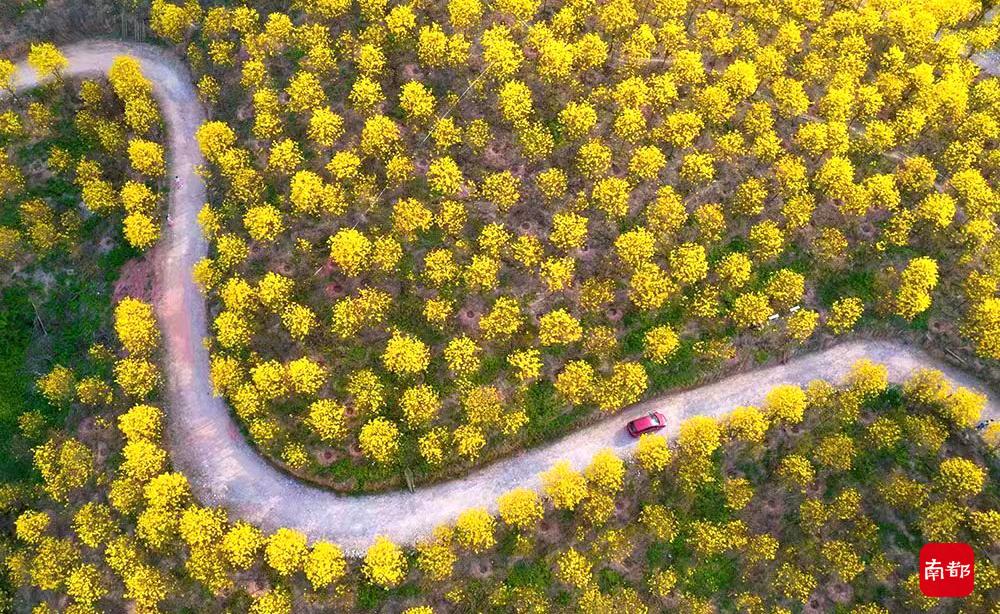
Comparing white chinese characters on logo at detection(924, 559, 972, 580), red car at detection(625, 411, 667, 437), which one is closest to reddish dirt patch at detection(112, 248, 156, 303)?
red car at detection(625, 411, 667, 437)

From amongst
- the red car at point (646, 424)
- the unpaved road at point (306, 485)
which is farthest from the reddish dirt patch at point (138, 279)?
the red car at point (646, 424)

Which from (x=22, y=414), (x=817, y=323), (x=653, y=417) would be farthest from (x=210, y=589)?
(x=817, y=323)

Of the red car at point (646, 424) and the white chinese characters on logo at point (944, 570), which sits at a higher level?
the red car at point (646, 424)

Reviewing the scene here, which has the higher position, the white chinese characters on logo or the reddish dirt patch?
the reddish dirt patch

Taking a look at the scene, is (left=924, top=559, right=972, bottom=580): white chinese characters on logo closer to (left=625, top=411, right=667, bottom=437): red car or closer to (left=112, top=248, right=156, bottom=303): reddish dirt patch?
(left=625, top=411, right=667, bottom=437): red car

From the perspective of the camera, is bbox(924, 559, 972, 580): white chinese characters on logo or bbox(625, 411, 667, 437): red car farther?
bbox(625, 411, 667, 437): red car

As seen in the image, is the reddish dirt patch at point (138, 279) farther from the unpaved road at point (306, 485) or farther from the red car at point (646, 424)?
the red car at point (646, 424)
